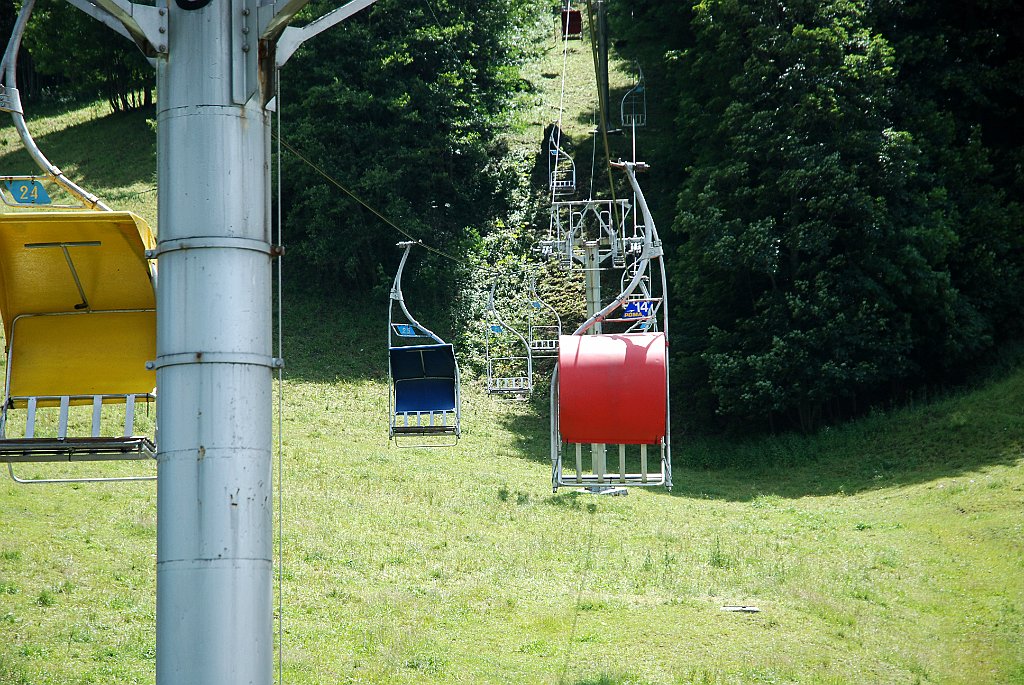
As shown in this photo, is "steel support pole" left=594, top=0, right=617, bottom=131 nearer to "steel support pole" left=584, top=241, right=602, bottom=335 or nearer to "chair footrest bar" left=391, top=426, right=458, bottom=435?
"steel support pole" left=584, top=241, right=602, bottom=335

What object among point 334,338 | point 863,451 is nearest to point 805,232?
point 863,451

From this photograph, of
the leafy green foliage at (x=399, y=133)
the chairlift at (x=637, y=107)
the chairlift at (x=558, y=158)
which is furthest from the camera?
the leafy green foliage at (x=399, y=133)

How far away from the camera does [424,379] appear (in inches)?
683

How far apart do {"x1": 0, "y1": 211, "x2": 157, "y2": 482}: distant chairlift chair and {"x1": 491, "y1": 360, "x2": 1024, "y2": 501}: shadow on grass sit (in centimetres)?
1704

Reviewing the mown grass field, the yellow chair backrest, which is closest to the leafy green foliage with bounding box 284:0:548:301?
the mown grass field

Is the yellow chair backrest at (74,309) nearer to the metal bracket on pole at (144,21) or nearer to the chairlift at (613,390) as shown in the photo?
the metal bracket on pole at (144,21)

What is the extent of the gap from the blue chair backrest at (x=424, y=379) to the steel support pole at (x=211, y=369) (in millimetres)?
11901

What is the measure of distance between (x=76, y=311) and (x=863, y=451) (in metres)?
21.6

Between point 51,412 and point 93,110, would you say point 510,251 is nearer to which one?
point 51,412

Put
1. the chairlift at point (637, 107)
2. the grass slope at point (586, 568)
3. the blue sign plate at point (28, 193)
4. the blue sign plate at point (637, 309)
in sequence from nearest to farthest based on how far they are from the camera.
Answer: the blue sign plate at point (28, 193), the blue sign plate at point (637, 309), the grass slope at point (586, 568), the chairlift at point (637, 107)

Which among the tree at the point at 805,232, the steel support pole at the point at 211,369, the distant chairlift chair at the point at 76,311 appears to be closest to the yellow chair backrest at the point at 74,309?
the distant chairlift chair at the point at 76,311

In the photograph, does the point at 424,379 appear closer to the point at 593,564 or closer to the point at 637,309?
the point at 593,564

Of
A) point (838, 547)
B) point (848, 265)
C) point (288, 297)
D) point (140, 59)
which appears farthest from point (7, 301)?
point (140, 59)

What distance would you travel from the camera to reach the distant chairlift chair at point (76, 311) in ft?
26.6
